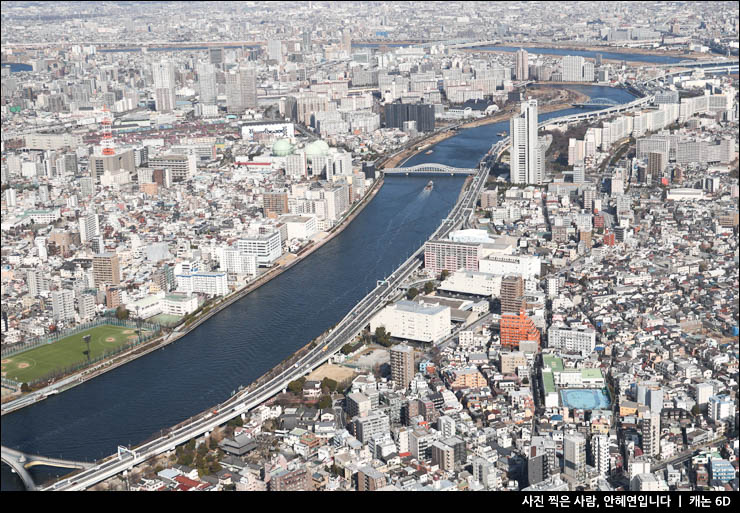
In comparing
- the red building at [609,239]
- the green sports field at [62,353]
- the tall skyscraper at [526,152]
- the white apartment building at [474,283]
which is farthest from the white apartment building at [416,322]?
the tall skyscraper at [526,152]

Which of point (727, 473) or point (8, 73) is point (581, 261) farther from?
point (8, 73)

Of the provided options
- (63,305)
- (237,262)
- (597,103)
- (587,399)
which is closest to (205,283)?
(237,262)

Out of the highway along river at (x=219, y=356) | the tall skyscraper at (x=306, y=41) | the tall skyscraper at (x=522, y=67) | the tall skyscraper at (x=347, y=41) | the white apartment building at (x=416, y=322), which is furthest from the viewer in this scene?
the tall skyscraper at (x=347, y=41)

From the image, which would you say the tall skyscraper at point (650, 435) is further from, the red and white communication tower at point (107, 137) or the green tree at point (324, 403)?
the red and white communication tower at point (107, 137)

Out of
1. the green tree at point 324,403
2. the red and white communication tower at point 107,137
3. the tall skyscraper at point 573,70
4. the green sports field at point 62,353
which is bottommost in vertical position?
the green tree at point 324,403

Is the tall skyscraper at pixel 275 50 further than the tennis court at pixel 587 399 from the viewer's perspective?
Yes

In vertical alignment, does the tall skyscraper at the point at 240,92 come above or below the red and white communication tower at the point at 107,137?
above
